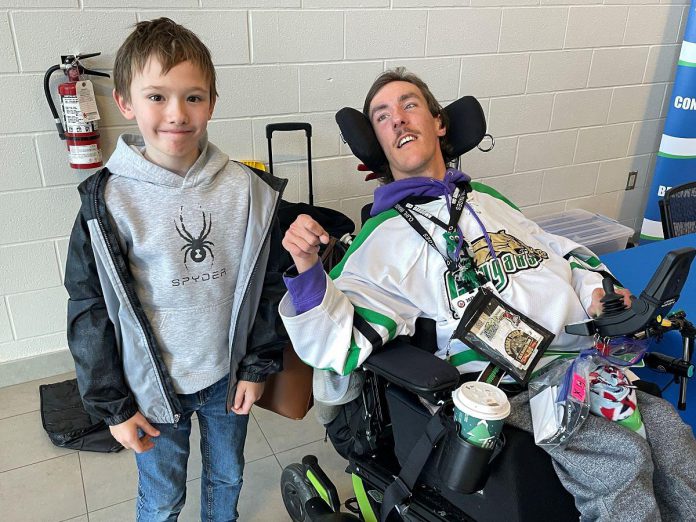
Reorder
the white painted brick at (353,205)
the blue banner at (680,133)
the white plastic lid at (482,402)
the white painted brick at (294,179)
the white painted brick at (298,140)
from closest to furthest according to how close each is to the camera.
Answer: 1. the white plastic lid at (482,402)
2. the white painted brick at (298,140)
3. the white painted brick at (294,179)
4. the white painted brick at (353,205)
5. the blue banner at (680,133)

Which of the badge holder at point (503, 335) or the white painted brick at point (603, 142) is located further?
the white painted brick at point (603, 142)

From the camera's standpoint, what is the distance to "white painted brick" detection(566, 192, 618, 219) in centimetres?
360

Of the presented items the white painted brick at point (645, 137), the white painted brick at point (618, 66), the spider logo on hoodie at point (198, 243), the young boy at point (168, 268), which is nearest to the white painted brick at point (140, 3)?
the young boy at point (168, 268)

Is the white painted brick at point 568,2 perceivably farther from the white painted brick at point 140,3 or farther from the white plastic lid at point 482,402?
the white plastic lid at point 482,402

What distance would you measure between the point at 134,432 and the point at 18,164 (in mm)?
1394

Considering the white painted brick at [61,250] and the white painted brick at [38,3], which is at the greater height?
the white painted brick at [38,3]

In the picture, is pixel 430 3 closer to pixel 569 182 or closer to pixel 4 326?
pixel 569 182

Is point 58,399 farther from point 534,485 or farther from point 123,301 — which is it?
point 534,485

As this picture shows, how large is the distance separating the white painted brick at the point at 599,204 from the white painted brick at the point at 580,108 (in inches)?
18.5

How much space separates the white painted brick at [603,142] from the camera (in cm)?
345

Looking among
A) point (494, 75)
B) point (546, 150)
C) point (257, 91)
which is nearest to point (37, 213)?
point (257, 91)

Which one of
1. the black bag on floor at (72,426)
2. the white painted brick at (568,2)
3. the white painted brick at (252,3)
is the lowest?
the black bag on floor at (72,426)

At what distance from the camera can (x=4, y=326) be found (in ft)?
7.80

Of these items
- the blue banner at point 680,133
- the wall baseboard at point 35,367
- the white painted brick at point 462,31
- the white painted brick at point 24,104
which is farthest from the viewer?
the blue banner at point 680,133
